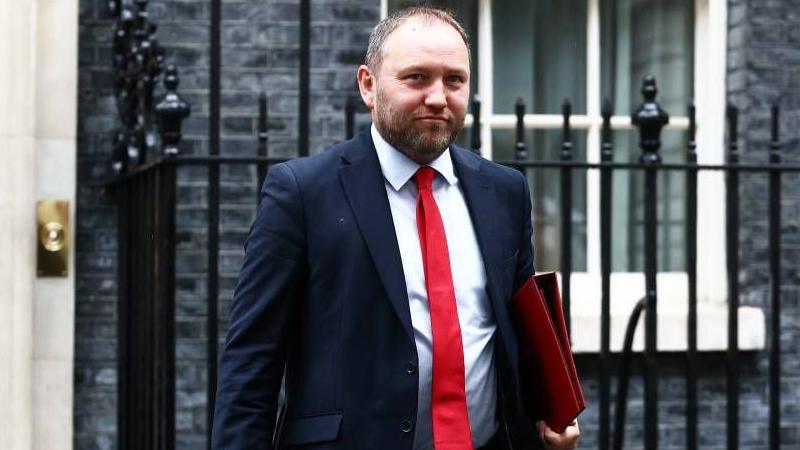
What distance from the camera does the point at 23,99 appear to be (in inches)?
221

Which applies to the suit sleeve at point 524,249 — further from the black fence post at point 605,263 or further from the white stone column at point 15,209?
the white stone column at point 15,209

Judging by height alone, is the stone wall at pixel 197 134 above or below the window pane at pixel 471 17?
below

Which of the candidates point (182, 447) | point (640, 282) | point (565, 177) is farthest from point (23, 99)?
point (640, 282)

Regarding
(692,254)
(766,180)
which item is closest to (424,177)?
(692,254)

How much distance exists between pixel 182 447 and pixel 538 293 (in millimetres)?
3218

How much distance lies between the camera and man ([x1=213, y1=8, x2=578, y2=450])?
2996 millimetres

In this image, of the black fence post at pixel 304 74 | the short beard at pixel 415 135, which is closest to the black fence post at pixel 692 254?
the black fence post at pixel 304 74

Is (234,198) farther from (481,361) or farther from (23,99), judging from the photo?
(481,361)

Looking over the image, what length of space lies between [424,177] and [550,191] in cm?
360

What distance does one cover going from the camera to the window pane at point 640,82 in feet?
22.1

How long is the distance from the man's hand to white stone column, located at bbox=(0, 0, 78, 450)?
290 centimetres

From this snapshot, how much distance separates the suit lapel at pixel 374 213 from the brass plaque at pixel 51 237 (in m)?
2.89

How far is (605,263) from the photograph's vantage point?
5.04m

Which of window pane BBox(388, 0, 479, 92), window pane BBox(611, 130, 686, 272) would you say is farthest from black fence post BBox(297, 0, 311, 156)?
window pane BBox(611, 130, 686, 272)
